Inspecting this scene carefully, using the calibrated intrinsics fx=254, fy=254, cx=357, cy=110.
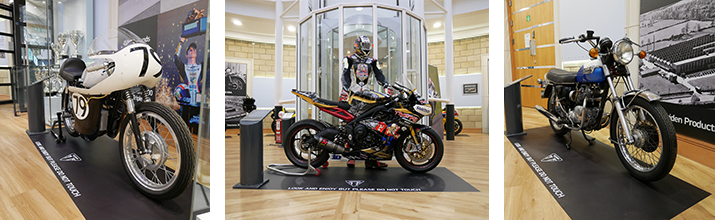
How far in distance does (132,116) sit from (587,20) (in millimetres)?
1310

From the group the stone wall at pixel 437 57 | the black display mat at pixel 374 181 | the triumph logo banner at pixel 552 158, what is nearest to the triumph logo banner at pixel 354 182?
the black display mat at pixel 374 181

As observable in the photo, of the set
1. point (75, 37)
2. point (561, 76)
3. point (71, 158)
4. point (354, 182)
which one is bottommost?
point (354, 182)

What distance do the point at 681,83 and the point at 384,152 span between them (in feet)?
5.95

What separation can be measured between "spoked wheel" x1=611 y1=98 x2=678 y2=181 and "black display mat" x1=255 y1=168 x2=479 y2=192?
1.08 meters

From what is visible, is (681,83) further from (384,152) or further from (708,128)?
(384,152)

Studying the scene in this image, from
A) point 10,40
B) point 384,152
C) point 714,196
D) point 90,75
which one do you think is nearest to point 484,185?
point 384,152

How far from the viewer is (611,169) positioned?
2.35 ft

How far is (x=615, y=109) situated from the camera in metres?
0.73

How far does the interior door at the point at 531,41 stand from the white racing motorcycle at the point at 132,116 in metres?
1.09

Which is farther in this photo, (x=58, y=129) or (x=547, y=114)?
(x=547, y=114)

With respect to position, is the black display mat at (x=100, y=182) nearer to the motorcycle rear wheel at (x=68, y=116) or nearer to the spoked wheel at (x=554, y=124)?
the motorcycle rear wheel at (x=68, y=116)

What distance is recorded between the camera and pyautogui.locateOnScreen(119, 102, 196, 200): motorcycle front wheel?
0.69m

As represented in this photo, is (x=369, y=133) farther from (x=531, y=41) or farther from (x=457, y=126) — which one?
(x=457, y=126)

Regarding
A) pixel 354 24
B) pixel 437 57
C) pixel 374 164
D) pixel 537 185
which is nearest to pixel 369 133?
pixel 374 164
